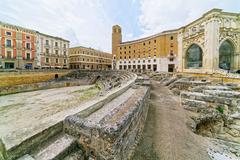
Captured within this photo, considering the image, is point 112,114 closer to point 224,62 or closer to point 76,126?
point 76,126

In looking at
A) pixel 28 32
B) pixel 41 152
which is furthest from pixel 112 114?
pixel 28 32

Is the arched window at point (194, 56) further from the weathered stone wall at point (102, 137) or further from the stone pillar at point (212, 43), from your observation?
the weathered stone wall at point (102, 137)

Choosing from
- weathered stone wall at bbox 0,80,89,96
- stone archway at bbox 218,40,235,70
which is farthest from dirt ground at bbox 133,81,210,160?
stone archway at bbox 218,40,235,70

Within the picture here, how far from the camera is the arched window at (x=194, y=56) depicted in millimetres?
22367

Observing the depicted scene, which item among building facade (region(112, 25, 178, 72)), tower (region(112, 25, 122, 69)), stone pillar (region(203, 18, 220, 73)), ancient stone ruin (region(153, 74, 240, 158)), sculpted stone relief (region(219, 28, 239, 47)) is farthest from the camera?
tower (region(112, 25, 122, 69))

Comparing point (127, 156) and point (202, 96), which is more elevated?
point (202, 96)

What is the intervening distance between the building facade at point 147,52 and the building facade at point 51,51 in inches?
744

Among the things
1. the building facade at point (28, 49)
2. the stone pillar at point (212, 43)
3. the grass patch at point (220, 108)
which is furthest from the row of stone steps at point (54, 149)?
the building facade at point (28, 49)

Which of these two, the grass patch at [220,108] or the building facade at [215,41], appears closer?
the grass patch at [220,108]

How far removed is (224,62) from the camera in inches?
838

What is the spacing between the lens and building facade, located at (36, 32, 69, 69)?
27.5m

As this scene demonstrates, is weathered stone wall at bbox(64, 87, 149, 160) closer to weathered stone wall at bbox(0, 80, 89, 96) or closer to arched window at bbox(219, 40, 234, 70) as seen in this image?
weathered stone wall at bbox(0, 80, 89, 96)

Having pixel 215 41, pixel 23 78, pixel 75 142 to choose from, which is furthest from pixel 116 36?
pixel 75 142

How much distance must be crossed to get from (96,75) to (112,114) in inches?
943
